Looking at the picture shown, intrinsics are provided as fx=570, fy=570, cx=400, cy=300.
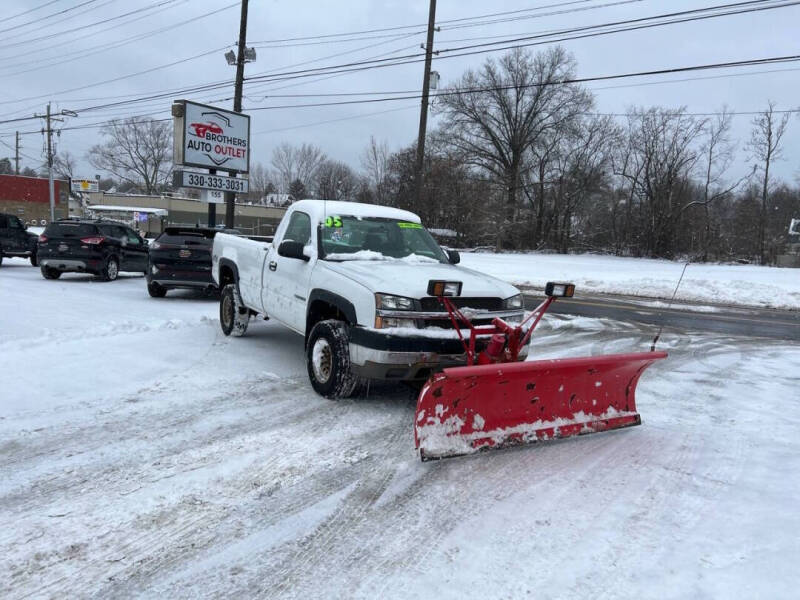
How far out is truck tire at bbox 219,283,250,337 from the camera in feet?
26.5

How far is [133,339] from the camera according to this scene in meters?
7.82

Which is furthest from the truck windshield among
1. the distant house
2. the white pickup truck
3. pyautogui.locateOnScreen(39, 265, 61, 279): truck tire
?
the distant house

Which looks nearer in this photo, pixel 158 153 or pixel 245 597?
pixel 245 597

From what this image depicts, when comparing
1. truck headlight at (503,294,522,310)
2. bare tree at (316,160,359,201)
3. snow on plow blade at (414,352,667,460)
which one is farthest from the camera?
bare tree at (316,160,359,201)

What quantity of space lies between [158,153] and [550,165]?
61.2 metres

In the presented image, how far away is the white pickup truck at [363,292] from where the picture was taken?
15.6ft

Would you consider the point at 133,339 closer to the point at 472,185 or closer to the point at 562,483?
the point at 562,483

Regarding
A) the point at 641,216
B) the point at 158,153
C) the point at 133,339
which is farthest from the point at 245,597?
the point at 158,153

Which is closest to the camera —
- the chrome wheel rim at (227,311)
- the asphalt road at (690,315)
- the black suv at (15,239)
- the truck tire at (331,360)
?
the truck tire at (331,360)

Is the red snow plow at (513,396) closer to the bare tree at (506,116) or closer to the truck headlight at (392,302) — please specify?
the truck headlight at (392,302)

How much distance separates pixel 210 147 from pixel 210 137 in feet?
0.98

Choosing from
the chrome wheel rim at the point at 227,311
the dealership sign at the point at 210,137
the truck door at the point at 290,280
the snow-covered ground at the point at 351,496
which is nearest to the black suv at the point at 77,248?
the dealership sign at the point at 210,137

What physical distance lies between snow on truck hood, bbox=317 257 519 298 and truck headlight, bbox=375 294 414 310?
0.04 m

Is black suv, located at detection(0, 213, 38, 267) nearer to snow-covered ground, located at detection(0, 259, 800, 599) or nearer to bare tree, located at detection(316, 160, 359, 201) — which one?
snow-covered ground, located at detection(0, 259, 800, 599)
